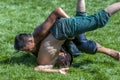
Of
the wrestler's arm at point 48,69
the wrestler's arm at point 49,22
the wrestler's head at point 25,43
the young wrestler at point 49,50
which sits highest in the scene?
the wrestler's arm at point 49,22

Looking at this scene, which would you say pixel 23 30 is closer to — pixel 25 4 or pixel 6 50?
pixel 6 50

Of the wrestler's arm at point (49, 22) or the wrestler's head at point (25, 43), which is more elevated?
the wrestler's arm at point (49, 22)

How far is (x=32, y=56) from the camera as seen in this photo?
5906 mm

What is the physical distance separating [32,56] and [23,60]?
0.16 meters

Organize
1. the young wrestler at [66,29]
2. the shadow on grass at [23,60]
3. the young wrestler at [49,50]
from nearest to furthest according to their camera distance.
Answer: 1. the young wrestler at [66,29]
2. the young wrestler at [49,50]
3. the shadow on grass at [23,60]

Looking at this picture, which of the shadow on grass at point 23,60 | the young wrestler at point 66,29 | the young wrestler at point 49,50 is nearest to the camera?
the young wrestler at point 66,29

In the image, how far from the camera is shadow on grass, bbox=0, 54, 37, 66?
18.8ft

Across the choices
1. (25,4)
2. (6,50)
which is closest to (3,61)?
(6,50)

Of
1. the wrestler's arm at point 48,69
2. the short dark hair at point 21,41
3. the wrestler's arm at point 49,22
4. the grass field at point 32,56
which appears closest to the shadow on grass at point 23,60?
the grass field at point 32,56

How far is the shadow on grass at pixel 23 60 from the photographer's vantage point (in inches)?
225

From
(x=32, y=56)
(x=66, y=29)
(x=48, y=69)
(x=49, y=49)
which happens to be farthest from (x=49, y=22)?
(x=32, y=56)

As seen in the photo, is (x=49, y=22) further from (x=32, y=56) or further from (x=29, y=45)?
(x=32, y=56)

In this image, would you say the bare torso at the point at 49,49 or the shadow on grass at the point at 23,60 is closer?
the bare torso at the point at 49,49

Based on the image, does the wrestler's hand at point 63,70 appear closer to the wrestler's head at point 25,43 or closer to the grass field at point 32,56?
the grass field at point 32,56
